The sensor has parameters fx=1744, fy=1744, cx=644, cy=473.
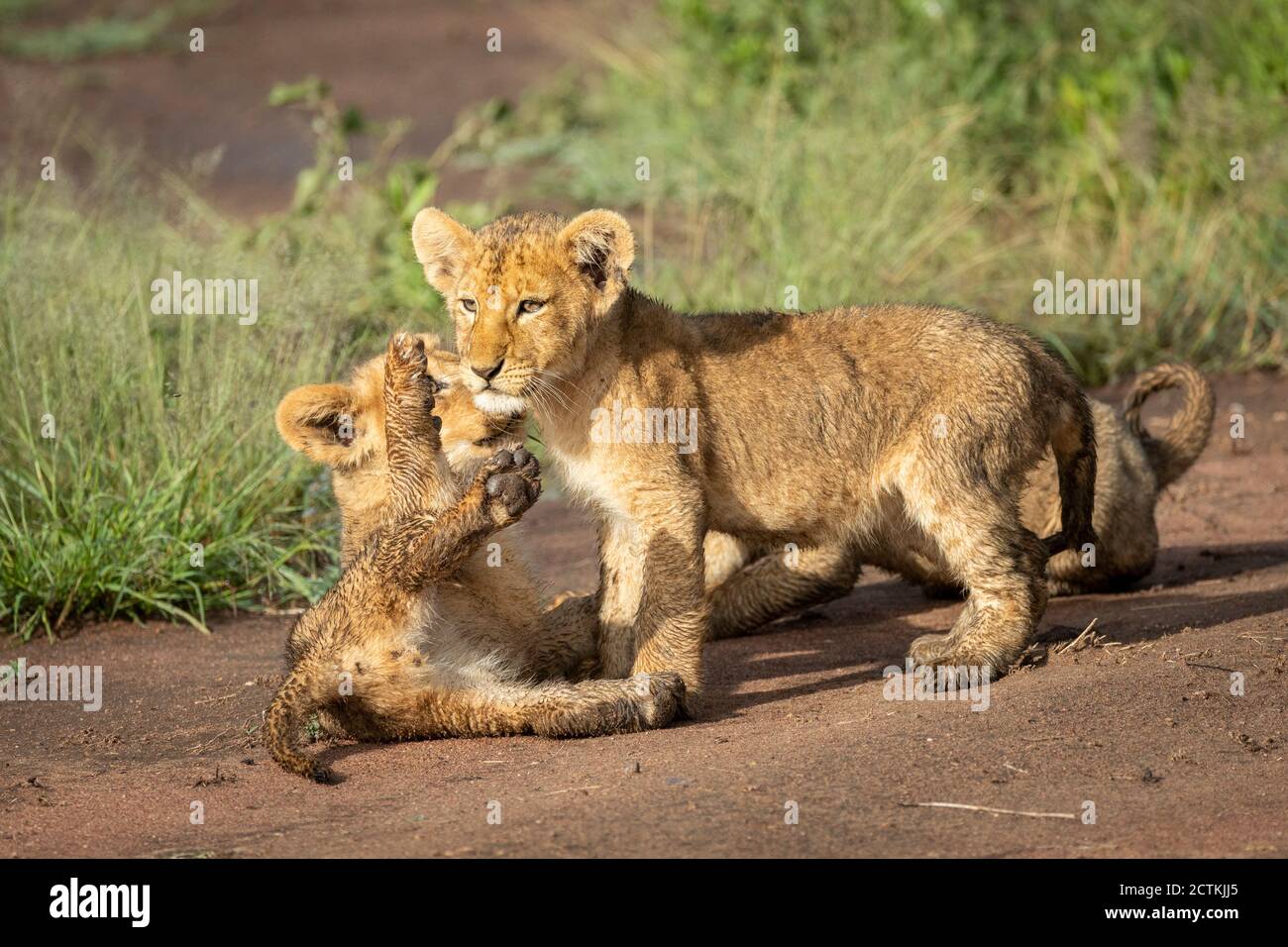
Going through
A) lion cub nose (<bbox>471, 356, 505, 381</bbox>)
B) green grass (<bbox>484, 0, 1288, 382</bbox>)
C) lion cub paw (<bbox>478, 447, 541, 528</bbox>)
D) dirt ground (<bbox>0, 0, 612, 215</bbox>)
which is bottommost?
lion cub paw (<bbox>478, 447, 541, 528</bbox>)

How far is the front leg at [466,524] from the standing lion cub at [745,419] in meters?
0.28

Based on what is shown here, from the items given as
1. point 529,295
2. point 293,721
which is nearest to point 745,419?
point 529,295

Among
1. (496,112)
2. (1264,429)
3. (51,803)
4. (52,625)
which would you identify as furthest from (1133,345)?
(51,803)

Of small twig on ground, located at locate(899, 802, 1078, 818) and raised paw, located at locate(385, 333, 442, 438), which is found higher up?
raised paw, located at locate(385, 333, 442, 438)

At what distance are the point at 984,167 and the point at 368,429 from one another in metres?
7.33

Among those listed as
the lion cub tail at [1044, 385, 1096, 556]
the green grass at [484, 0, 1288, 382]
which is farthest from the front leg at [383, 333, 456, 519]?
the green grass at [484, 0, 1288, 382]

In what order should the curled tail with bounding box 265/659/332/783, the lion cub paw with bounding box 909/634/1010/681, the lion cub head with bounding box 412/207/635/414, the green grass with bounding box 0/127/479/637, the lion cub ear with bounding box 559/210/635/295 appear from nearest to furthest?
the curled tail with bounding box 265/659/332/783
the lion cub head with bounding box 412/207/635/414
the lion cub ear with bounding box 559/210/635/295
the lion cub paw with bounding box 909/634/1010/681
the green grass with bounding box 0/127/479/637

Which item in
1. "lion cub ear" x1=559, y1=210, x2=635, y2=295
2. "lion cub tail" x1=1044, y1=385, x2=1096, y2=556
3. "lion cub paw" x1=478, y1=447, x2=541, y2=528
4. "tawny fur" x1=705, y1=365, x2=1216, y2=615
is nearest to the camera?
"lion cub paw" x1=478, y1=447, x2=541, y2=528

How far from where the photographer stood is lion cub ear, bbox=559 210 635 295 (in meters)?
6.28

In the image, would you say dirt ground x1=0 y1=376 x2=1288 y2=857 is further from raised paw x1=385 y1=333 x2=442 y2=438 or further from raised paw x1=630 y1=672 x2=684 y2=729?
raised paw x1=385 y1=333 x2=442 y2=438

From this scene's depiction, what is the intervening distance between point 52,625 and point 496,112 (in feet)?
18.9

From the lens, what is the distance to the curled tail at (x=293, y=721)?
5766 mm

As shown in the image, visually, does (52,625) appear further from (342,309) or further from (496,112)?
(496,112)

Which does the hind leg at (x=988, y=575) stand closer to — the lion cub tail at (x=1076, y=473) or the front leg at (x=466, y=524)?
the lion cub tail at (x=1076, y=473)
